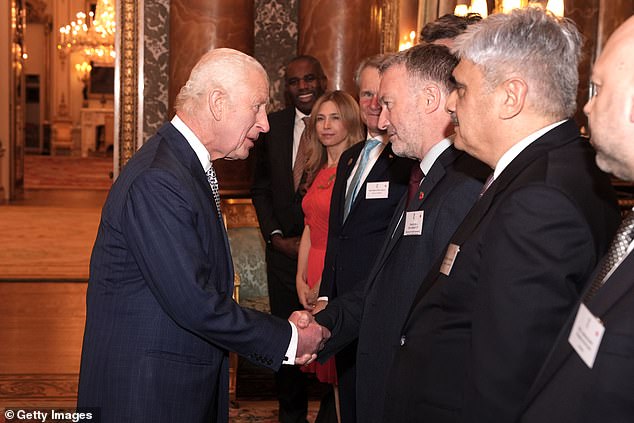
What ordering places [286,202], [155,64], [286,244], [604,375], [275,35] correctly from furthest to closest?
[275,35]
[155,64]
[286,202]
[286,244]
[604,375]

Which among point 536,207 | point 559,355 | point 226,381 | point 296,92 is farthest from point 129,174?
point 296,92

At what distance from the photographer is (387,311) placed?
276cm

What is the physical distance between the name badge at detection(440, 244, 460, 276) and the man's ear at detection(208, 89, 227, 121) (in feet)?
3.05

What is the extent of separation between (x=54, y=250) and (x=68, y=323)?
3.19m

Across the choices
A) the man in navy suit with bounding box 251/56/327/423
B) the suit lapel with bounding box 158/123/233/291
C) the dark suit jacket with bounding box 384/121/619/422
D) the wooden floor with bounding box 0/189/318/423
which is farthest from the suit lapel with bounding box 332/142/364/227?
the dark suit jacket with bounding box 384/121/619/422

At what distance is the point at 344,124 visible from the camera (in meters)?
4.50

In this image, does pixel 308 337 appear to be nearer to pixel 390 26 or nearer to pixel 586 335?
pixel 586 335

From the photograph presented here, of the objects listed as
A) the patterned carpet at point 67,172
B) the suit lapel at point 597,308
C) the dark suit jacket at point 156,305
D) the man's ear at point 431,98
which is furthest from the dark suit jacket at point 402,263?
the patterned carpet at point 67,172

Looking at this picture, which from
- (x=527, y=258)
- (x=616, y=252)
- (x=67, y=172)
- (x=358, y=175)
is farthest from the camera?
(x=67, y=172)

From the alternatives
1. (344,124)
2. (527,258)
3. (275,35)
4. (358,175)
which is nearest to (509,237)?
(527,258)

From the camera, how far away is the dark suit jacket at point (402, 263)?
2.60m

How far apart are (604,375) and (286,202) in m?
3.77

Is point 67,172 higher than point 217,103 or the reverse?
the reverse

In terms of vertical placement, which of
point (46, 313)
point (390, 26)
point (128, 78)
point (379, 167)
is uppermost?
point (390, 26)
